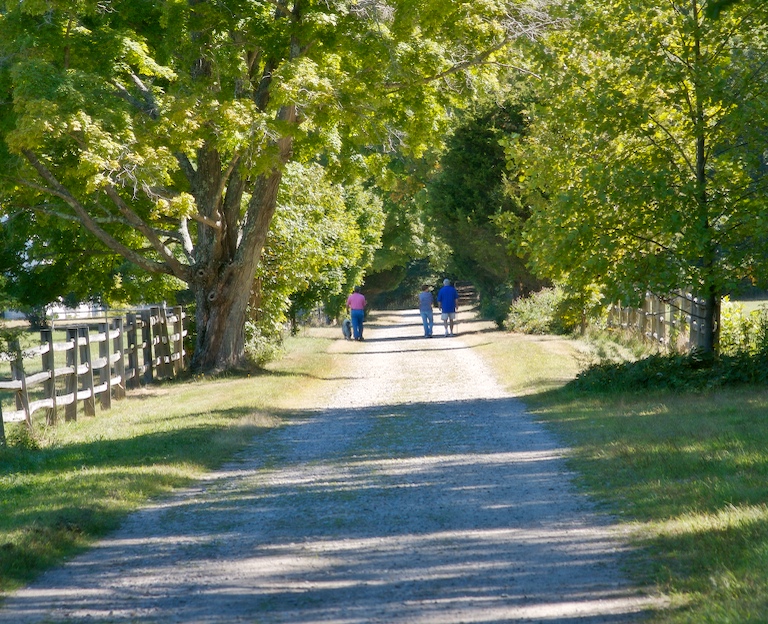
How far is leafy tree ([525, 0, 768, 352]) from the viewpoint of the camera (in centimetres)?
1563

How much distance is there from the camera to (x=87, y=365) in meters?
16.8

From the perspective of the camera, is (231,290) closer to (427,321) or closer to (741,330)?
(741,330)

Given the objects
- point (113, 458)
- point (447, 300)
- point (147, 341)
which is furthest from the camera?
point (447, 300)

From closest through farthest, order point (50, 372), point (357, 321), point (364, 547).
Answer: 1. point (364, 547)
2. point (50, 372)
3. point (357, 321)

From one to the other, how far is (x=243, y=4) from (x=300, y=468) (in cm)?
1108

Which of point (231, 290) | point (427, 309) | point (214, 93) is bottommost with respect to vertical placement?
point (427, 309)

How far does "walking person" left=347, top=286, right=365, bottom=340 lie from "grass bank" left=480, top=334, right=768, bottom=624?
69.2 feet

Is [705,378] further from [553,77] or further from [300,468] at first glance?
[300,468]

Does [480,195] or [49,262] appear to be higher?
[480,195]

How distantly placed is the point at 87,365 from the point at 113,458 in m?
5.27

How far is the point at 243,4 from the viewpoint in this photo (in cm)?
1906

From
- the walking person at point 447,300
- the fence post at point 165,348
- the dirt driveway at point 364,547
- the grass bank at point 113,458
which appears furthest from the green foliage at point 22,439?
the walking person at point 447,300

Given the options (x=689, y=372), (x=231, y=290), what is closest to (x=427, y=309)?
(x=231, y=290)

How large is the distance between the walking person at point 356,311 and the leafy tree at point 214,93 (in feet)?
48.2
